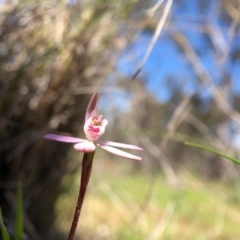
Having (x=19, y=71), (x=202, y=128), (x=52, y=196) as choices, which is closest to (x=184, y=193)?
(x=202, y=128)

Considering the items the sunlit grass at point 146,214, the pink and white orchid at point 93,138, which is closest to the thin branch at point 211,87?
the sunlit grass at point 146,214

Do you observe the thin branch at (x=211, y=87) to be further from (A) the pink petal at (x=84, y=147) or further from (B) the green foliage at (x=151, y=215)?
(A) the pink petal at (x=84, y=147)

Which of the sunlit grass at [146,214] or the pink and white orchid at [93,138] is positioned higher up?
the pink and white orchid at [93,138]

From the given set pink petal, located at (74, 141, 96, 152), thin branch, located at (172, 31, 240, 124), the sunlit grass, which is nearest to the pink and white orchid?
pink petal, located at (74, 141, 96, 152)

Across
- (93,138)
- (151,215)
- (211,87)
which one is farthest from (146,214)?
(93,138)

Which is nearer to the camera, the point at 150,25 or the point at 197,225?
the point at 150,25

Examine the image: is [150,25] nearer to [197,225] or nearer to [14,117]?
[14,117]

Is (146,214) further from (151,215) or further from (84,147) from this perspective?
(84,147)

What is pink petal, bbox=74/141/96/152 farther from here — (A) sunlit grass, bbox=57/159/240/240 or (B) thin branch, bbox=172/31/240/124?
(B) thin branch, bbox=172/31/240/124
